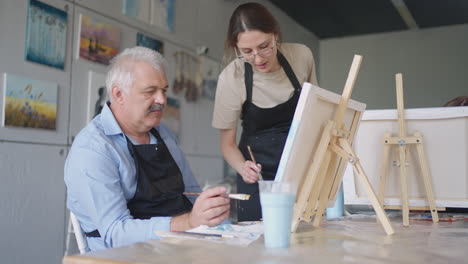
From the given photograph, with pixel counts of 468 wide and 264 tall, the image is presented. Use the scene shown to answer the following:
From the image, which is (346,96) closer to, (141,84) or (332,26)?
(141,84)

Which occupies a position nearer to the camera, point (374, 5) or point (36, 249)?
point (36, 249)

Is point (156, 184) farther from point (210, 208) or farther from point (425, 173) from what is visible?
point (425, 173)

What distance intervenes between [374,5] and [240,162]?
14.8 feet

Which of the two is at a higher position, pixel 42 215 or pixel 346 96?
pixel 346 96

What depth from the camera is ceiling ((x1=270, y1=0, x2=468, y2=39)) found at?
18.7 feet

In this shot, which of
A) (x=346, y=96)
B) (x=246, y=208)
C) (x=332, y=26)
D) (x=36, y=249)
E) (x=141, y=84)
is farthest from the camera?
(x=332, y=26)

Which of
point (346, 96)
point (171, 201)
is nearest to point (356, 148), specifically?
point (346, 96)

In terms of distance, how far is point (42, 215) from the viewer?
9.07 ft

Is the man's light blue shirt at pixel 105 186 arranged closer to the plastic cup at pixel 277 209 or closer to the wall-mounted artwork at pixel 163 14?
the plastic cup at pixel 277 209

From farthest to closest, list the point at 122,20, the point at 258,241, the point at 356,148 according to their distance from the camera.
A: the point at 122,20 → the point at 356,148 → the point at 258,241

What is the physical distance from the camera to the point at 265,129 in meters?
2.06

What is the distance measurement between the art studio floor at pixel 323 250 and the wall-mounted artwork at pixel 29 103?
1.91 metres

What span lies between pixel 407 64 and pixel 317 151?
6.11 meters

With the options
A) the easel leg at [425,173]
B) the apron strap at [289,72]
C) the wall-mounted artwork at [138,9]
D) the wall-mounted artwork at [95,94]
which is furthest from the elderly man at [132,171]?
the wall-mounted artwork at [138,9]
